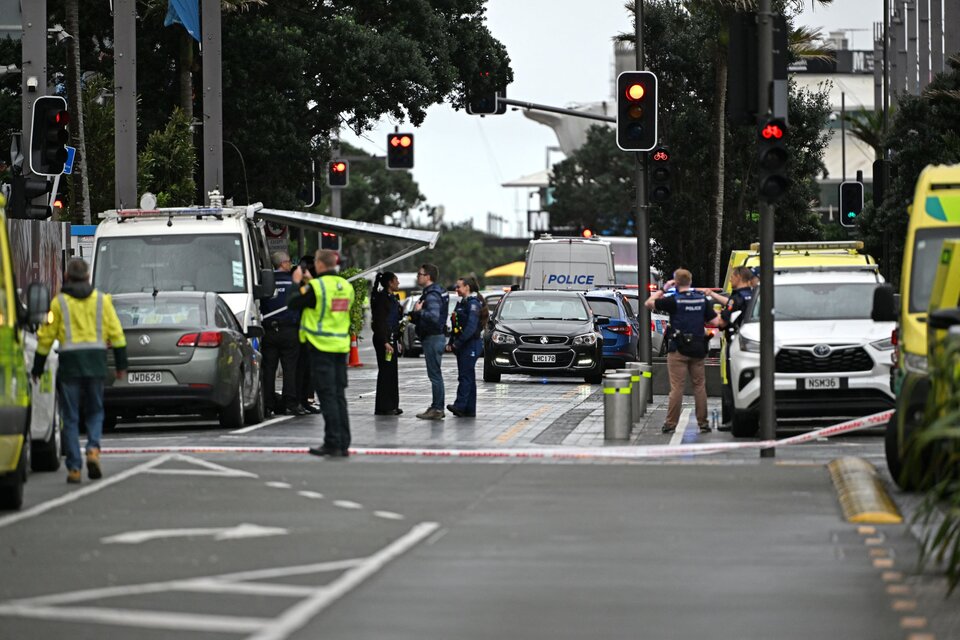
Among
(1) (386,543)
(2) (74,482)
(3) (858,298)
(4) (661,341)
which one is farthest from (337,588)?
(4) (661,341)

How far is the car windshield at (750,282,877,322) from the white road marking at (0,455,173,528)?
7.66m

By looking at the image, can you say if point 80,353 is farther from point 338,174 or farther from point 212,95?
point 338,174

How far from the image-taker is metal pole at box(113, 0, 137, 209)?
3278 cm

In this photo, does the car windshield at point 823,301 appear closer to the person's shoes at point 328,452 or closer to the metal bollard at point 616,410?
the metal bollard at point 616,410

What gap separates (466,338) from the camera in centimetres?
2406

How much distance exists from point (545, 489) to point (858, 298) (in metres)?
8.43

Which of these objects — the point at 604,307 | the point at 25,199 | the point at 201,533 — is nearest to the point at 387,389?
the point at 25,199

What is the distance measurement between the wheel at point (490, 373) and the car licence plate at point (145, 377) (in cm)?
1428

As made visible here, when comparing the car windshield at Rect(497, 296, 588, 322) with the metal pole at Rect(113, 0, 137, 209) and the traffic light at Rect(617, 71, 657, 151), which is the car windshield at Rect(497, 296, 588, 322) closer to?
the metal pole at Rect(113, 0, 137, 209)

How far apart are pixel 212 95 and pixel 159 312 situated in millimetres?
14530

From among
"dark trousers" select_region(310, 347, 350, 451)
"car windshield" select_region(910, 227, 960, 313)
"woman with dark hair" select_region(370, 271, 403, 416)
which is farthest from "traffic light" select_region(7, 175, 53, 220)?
"car windshield" select_region(910, 227, 960, 313)

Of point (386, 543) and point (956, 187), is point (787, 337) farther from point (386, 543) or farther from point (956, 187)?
point (386, 543)

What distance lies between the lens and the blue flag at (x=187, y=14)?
35219mm

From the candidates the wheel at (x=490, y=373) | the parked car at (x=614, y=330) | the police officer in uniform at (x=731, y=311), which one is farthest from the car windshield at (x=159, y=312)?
the parked car at (x=614, y=330)
